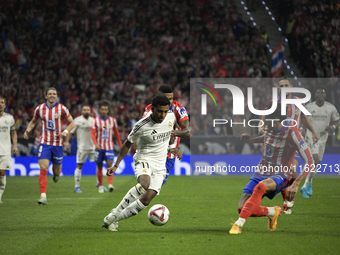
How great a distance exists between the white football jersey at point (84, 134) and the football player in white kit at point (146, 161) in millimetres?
7698

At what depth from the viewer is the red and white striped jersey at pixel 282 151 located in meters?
6.43

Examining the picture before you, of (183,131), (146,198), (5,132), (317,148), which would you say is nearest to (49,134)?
(5,132)

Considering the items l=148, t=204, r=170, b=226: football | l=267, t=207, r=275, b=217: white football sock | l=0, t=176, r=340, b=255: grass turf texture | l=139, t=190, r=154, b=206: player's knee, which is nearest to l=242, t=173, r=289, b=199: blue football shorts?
l=267, t=207, r=275, b=217: white football sock

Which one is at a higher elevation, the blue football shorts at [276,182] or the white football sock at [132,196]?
the blue football shorts at [276,182]

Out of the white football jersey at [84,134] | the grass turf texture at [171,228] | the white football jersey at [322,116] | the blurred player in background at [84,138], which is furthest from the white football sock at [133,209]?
the white football jersey at [84,134]

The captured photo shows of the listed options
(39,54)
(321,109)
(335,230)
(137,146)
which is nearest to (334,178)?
(321,109)

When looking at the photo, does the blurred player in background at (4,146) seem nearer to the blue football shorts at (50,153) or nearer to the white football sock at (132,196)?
the blue football shorts at (50,153)


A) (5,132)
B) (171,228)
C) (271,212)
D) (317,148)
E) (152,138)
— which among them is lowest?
(171,228)

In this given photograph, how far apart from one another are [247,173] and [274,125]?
41.7ft

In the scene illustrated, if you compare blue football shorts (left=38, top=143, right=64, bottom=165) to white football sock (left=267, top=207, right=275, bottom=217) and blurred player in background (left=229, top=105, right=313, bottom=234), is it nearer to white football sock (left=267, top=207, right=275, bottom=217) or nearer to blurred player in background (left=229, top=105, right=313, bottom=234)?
blurred player in background (left=229, top=105, right=313, bottom=234)

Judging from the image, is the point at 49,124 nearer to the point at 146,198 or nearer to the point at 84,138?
the point at 84,138

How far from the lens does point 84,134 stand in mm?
14391

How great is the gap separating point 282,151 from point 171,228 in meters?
1.93

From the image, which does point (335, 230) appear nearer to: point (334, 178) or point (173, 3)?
point (334, 178)
